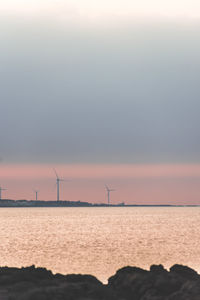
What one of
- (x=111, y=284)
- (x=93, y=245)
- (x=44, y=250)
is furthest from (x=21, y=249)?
(x=111, y=284)

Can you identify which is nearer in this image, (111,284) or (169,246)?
(111,284)

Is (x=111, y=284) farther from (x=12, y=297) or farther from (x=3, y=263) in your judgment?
(x=3, y=263)

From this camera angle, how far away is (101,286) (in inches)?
1248

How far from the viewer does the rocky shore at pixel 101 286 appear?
29.7m

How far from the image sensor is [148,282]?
34469 mm

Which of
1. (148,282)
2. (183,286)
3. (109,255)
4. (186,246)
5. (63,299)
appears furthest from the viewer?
(186,246)

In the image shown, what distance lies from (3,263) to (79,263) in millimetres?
8585

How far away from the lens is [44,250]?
9506 centimetres

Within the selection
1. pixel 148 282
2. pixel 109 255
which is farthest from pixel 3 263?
pixel 148 282

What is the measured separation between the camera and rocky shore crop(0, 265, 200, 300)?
29.7 metres

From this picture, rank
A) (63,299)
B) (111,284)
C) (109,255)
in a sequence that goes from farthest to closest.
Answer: (109,255) < (111,284) < (63,299)

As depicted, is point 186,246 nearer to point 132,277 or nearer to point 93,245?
point 93,245

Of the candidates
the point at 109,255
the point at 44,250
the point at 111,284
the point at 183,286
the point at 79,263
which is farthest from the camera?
the point at 44,250

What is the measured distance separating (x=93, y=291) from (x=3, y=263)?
45080 millimetres
